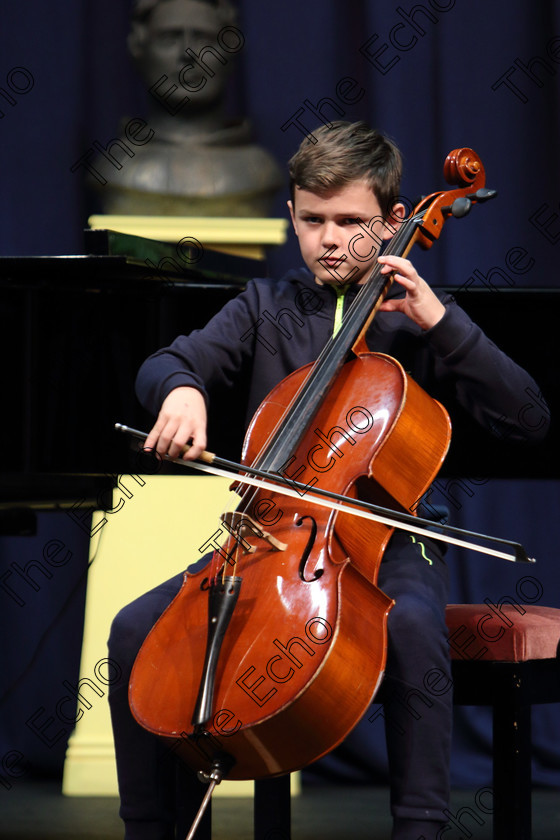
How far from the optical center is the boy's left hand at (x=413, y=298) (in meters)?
1.48

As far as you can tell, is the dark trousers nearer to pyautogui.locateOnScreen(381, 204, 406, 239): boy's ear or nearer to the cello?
the cello

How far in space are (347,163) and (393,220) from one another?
118mm

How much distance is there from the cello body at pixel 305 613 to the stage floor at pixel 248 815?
36.8 inches

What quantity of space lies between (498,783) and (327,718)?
0.40 metres

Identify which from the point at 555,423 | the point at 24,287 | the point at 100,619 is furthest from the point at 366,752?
the point at 24,287

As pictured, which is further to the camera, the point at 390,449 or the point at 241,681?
the point at 390,449

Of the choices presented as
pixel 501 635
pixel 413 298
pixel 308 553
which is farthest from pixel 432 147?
pixel 308 553

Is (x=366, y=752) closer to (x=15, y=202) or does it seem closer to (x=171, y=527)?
(x=171, y=527)

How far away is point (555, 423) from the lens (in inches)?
75.1

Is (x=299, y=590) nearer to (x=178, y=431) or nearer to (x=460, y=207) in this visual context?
(x=178, y=431)

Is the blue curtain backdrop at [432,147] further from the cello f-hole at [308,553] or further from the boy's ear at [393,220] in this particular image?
the cello f-hole at [308,553]

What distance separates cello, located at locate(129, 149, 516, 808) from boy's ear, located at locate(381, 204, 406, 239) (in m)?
0.10

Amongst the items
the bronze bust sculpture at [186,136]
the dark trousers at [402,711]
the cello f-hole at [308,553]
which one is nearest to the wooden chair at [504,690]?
the dark trousers at [402,711]

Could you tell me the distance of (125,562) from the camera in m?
2.51
